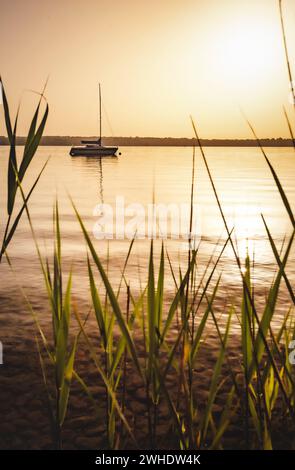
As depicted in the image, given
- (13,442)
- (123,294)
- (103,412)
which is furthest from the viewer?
(123,294)

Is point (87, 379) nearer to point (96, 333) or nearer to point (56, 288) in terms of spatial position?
point (96, 333)

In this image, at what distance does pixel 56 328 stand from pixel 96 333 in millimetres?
2069

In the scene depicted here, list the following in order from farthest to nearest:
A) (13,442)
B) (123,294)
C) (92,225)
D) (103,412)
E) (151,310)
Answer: (92,225) < (123,294) < (103,412) < (13,442) < (151,310)

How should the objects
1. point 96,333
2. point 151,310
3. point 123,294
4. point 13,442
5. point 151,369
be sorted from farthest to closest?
point 123,294
point 96,333
point 13,442
point 151,369
point 151,310

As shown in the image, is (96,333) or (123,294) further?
(123,294)

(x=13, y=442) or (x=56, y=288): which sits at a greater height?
(x=56, y=288)

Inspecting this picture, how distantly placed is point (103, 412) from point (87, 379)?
0.39 metres

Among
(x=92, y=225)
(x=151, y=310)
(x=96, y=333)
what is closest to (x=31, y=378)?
(x=96, y=333)

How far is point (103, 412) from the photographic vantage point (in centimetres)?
252

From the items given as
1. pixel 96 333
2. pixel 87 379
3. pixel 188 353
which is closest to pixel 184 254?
pixel 96 333

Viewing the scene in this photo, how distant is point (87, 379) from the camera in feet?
9.47

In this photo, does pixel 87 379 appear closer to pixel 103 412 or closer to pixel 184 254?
pixel 103 412

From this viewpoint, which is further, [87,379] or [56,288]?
[87,379]
